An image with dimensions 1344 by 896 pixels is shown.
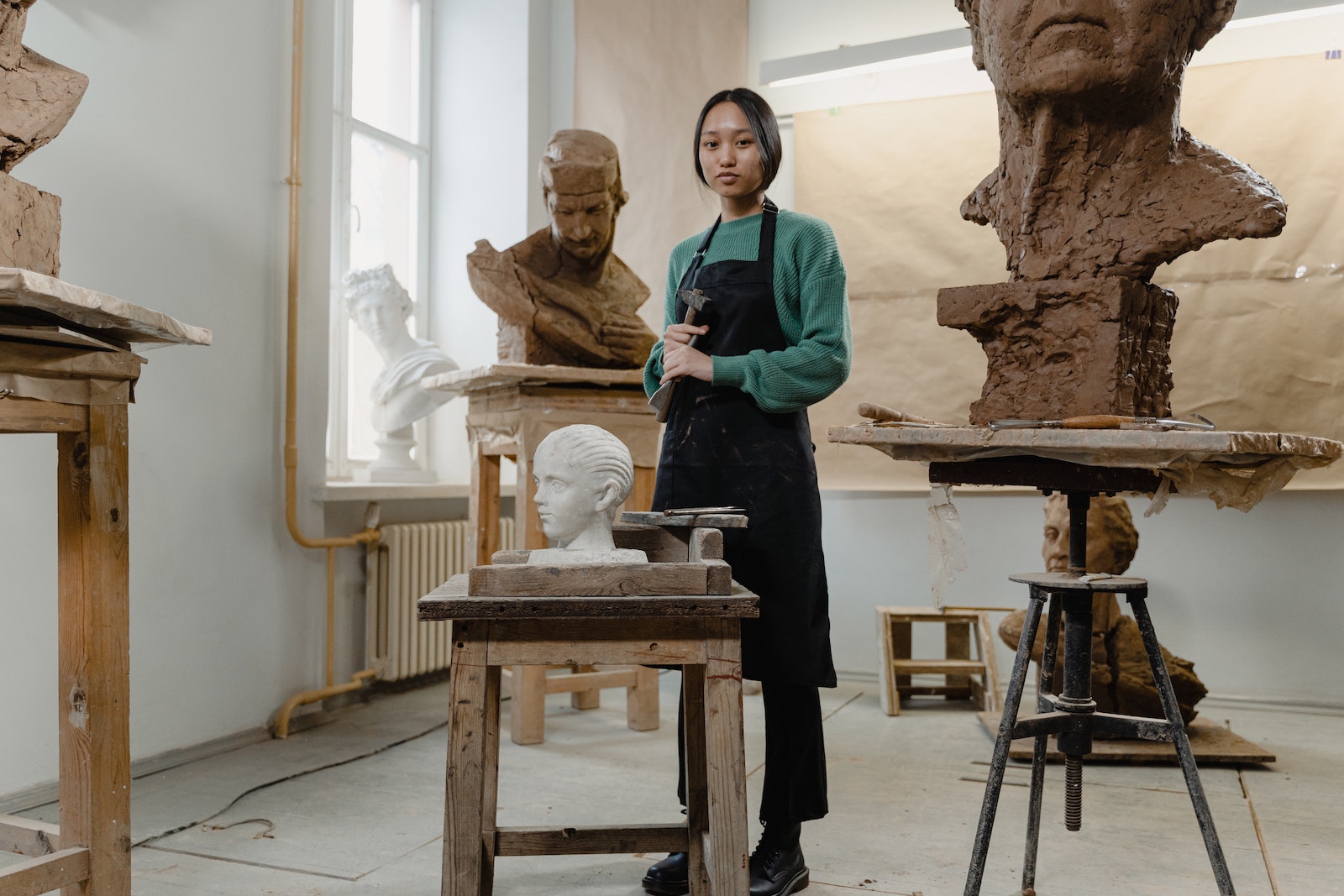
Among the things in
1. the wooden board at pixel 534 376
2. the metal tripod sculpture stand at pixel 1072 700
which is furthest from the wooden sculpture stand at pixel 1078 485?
the wooden board at pixel 534 376

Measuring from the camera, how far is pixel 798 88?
548 centimetres

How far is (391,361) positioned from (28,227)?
2774 mm

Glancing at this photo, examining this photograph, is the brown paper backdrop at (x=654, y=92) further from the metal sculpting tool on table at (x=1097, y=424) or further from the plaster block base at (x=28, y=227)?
the plaster block base at (x=28, y=227)

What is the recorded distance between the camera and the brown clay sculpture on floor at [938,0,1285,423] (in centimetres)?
247

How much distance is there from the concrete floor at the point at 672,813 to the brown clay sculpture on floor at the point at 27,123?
1500 mm

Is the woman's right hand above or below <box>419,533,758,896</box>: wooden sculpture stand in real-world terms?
above

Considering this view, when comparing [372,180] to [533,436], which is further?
[372,180]

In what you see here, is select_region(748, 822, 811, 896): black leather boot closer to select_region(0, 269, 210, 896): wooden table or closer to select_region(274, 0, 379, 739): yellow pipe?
select_region(0, 269, 210, 896): wooden table

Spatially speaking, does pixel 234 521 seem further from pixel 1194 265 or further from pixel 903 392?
pixel 1194 265

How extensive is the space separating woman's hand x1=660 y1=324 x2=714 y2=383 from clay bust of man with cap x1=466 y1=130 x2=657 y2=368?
69.1 inches

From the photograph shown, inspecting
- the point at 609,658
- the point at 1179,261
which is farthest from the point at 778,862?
the point at 1179,261

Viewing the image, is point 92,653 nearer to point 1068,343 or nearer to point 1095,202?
point 1068,343

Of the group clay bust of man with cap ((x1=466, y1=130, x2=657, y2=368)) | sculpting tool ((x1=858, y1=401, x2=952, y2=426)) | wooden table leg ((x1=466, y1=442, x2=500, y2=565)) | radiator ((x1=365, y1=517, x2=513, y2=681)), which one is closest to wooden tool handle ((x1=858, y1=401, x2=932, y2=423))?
sculpting tool ((x1=858, y1=401, x2=952, y2=426))

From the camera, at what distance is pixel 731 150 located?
2363mm
